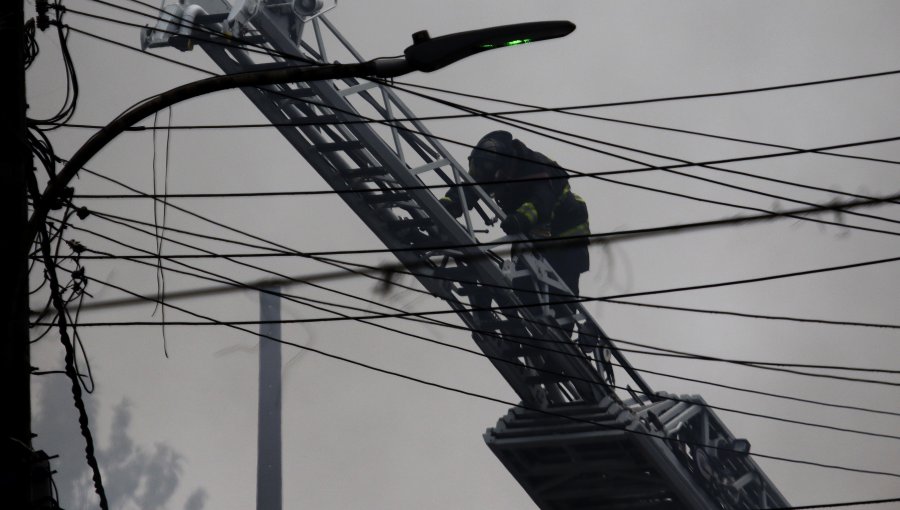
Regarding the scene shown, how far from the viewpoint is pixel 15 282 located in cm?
560

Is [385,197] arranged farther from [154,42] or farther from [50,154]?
[50,154]

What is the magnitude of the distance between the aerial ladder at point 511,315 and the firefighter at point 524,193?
191 millimetres

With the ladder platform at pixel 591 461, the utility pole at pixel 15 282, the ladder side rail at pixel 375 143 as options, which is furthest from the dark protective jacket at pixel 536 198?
the utility pole at pixel 15 282

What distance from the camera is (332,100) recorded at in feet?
35.8

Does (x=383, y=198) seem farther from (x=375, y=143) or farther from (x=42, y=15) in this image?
(x=42, y=15)

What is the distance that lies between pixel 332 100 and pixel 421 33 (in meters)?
5.57

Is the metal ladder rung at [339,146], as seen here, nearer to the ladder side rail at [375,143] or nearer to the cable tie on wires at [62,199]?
the ladder side rail at [375,143]

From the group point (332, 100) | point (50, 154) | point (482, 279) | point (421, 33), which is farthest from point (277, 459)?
point (421, 33)

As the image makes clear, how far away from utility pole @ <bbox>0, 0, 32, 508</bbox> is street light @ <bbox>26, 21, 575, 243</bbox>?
491mm

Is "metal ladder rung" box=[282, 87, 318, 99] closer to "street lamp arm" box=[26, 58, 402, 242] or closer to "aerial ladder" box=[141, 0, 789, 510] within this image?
"aerial ladder" box=[141, 0, 789, 510]

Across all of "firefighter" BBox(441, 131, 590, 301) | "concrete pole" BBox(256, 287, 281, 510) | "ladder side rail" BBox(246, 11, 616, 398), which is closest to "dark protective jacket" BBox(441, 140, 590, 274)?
"firefighter" BBox(441, 131, 590, 301)

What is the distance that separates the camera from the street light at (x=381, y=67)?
17.3 feet

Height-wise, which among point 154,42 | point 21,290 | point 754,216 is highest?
point 154,42

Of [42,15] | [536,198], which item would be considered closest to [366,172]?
[536,198]
